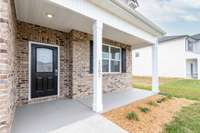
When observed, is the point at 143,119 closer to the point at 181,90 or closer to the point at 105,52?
the point at 105,52

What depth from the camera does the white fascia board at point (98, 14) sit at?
3.35m

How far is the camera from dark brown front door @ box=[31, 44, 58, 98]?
4848mm

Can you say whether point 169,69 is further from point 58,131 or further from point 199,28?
point 58,131

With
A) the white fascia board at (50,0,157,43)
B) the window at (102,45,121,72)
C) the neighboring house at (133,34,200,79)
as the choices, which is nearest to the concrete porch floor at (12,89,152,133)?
the white fascia board at (50,0,157,43)

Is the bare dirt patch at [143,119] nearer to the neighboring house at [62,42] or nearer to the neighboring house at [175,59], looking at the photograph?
the neighboring house at [62,42]

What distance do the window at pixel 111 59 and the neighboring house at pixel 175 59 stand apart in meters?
12.8

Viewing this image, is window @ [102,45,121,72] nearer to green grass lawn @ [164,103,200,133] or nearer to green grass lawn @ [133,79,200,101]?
green grass lawn @ [133,79,200,101]

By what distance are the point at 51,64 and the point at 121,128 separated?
3609 millimetres

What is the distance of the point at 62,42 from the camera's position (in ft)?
18.7

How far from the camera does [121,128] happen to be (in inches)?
126

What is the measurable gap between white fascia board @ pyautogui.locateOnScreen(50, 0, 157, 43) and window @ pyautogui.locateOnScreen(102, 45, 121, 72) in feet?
6.52

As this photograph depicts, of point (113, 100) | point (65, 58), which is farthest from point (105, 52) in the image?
point (113, 100)

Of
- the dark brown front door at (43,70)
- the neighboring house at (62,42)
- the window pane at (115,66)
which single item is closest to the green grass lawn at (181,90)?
the window pane at (115,66)

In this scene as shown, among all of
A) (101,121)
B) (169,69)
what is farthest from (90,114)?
Result: (169,69)
